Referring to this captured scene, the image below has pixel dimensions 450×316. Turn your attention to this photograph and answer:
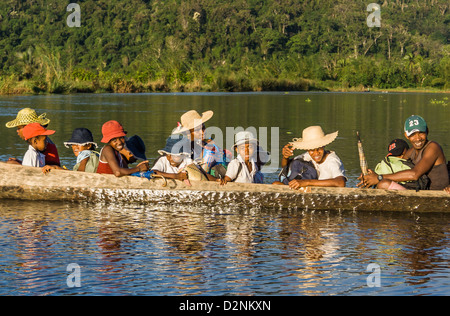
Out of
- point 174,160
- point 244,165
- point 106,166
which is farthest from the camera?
point 106,166

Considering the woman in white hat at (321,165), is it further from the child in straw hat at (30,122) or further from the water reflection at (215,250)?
the child in straw hat at (30,122)

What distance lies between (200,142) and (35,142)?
2.29 m

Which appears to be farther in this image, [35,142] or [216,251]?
[35,142]

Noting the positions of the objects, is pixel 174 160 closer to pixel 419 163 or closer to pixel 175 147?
pixel 175 147

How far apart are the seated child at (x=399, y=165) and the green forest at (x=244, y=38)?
72.4 meters

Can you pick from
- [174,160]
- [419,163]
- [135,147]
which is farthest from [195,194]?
[419,163]

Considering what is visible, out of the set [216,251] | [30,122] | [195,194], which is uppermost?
[30,122]

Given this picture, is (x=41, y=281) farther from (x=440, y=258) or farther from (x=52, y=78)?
(x=52, y=78)

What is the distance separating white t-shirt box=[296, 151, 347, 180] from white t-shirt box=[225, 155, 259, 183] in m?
0.74

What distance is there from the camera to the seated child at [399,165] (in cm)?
956

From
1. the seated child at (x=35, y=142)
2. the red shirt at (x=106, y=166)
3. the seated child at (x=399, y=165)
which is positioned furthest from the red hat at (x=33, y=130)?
the seated child at (x=399, y=165)

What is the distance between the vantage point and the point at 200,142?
9875 millimetres

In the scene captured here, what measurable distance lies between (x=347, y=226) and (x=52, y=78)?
47857mm
